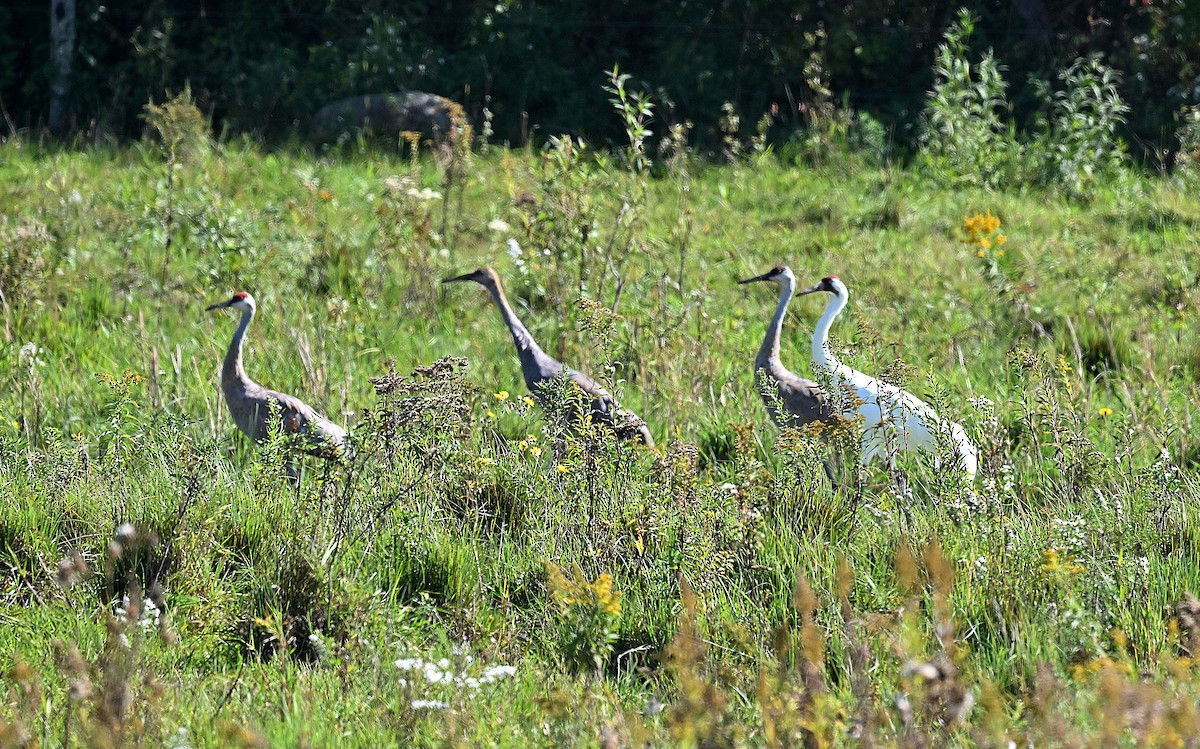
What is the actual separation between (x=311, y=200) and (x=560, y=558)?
5.26m

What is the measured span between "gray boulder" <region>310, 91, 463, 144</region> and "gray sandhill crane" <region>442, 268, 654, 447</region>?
4261 mm

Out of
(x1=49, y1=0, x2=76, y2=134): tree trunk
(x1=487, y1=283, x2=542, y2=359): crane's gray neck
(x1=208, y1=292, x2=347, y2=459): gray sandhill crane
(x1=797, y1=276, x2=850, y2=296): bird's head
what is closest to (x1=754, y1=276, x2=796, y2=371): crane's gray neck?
(x1=797, y1=276, x2=850, y2=296): bird's head

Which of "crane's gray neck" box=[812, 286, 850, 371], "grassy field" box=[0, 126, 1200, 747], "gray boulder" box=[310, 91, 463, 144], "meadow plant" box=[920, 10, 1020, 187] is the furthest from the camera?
"gray boulder" box=[310, 91, 463, 144]

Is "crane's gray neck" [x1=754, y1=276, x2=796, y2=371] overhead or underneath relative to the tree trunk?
underneath

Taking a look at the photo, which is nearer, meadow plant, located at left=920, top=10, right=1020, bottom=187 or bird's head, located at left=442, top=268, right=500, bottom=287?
bird's head, located at left=442, top=268, right=500, bottom=287

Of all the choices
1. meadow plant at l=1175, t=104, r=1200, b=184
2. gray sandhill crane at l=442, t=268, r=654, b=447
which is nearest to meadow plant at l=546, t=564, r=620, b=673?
gray sandhill crane at l=442, t=268, r=654, b=447

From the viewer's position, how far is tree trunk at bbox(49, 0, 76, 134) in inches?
447

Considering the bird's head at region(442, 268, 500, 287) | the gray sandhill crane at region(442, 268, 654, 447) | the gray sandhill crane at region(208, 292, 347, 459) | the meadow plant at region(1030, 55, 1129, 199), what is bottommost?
the gray sandhill crane at region(208, 292, 347, 459)

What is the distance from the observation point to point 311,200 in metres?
8.41

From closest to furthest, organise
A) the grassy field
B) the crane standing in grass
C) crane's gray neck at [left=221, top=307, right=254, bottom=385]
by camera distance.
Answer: the grassy field, the crane standing in grass, crane's gray neck at [left=221, top=307, right=254, bottom=385]

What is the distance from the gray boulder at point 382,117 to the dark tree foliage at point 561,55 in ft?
1.18

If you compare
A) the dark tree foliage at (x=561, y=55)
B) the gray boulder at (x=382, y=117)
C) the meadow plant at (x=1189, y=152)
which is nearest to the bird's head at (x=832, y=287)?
the meadow plant at (x=1189, y=152)

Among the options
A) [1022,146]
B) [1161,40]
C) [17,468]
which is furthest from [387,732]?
[1161,40]

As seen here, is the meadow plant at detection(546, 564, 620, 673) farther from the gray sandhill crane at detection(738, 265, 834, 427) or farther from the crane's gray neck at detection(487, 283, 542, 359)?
the crane's gray neck at detection(487, 283, 542, 359)
